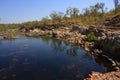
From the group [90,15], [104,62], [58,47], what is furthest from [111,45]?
[90,15]

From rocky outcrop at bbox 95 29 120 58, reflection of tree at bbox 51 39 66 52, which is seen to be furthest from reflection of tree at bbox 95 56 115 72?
reflection of tree at bbox 51 39 66 52

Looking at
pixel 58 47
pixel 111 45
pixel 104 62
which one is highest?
pixel 111 45

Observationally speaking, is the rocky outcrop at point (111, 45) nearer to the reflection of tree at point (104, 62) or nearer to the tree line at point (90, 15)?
the reflection of tree at point (104, 62)

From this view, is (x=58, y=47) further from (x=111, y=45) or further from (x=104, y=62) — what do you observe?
(x=104, y=62)

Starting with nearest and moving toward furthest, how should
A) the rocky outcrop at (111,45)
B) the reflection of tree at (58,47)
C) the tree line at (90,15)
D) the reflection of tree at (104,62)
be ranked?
the reflection of tree at (104,62) → the rocky outcrop at (111,45) → the reflection of tree at (58,47) → the tree line at (90,15)

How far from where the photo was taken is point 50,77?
17438 mm

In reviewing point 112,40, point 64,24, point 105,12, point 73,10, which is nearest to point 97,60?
point 112,40

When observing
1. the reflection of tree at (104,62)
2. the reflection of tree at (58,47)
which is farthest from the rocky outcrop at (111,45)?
the reflection of tree at (58,47)

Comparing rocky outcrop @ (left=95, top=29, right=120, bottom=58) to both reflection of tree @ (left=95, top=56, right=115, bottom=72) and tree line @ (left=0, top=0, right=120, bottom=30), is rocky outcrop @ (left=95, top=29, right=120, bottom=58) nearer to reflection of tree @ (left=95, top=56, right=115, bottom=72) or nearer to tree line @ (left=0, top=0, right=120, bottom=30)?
reflection of tree @ (left=95, top=56, right=115, bottom=72)

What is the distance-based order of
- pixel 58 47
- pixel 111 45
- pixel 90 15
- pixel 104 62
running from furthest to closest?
pixel 90 15 → pixel 58 47 → pixel 111 45 → pixel 104 62

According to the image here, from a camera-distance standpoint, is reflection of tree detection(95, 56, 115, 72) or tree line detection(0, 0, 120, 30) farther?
tree line detection(0, 0, 120, 30)

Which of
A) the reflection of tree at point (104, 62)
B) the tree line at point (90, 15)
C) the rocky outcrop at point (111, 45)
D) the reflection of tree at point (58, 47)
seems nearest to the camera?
the reflection of tree at point (104, 62)

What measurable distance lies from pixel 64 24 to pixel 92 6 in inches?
631

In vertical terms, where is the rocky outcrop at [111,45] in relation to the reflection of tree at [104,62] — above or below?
above
